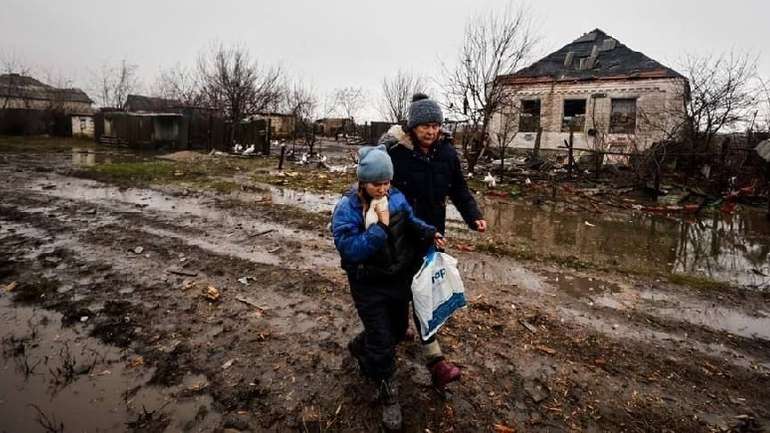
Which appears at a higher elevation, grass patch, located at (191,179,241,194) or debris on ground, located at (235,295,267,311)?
grass patch, located at (191,179,241,194)

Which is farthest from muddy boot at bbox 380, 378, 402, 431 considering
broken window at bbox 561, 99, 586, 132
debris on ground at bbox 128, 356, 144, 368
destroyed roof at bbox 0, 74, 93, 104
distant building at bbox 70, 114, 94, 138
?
destroyed roof at bbox 0, 74, 93, 104

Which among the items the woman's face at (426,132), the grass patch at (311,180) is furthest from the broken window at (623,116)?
the woman's face at (426,132)

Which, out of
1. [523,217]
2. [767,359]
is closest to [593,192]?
[523,217]

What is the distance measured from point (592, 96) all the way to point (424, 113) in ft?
71.6

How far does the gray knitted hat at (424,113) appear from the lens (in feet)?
8.29

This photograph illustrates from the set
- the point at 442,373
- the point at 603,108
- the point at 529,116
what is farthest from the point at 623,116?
the point at 442,373

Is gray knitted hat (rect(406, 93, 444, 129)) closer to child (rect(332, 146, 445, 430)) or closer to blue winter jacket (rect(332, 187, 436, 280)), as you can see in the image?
child (rect(332, 146, 445, 430))

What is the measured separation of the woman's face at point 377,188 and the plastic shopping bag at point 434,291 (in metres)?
0.49

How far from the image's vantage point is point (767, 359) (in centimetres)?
312

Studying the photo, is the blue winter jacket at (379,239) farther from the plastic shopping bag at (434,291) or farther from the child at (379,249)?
the plastic shopping bag at (434,291)

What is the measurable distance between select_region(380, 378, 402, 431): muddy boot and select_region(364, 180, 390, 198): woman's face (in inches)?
42.3

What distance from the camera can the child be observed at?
84.9 inches

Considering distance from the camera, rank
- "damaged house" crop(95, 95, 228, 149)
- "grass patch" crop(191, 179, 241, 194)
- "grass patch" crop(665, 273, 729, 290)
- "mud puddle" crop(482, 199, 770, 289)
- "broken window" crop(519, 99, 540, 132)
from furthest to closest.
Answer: "broken window" crop(519, 99, 540, 132) → "damaged house" crop(95, 95, 228, 149) → "grass patch" crop(191, 179, 241, 194) → "mud puddle" crop(482, 199, 770, 289) → "grass patch" crop(665, 273, 729, 290)

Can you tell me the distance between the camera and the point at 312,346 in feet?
9.93
